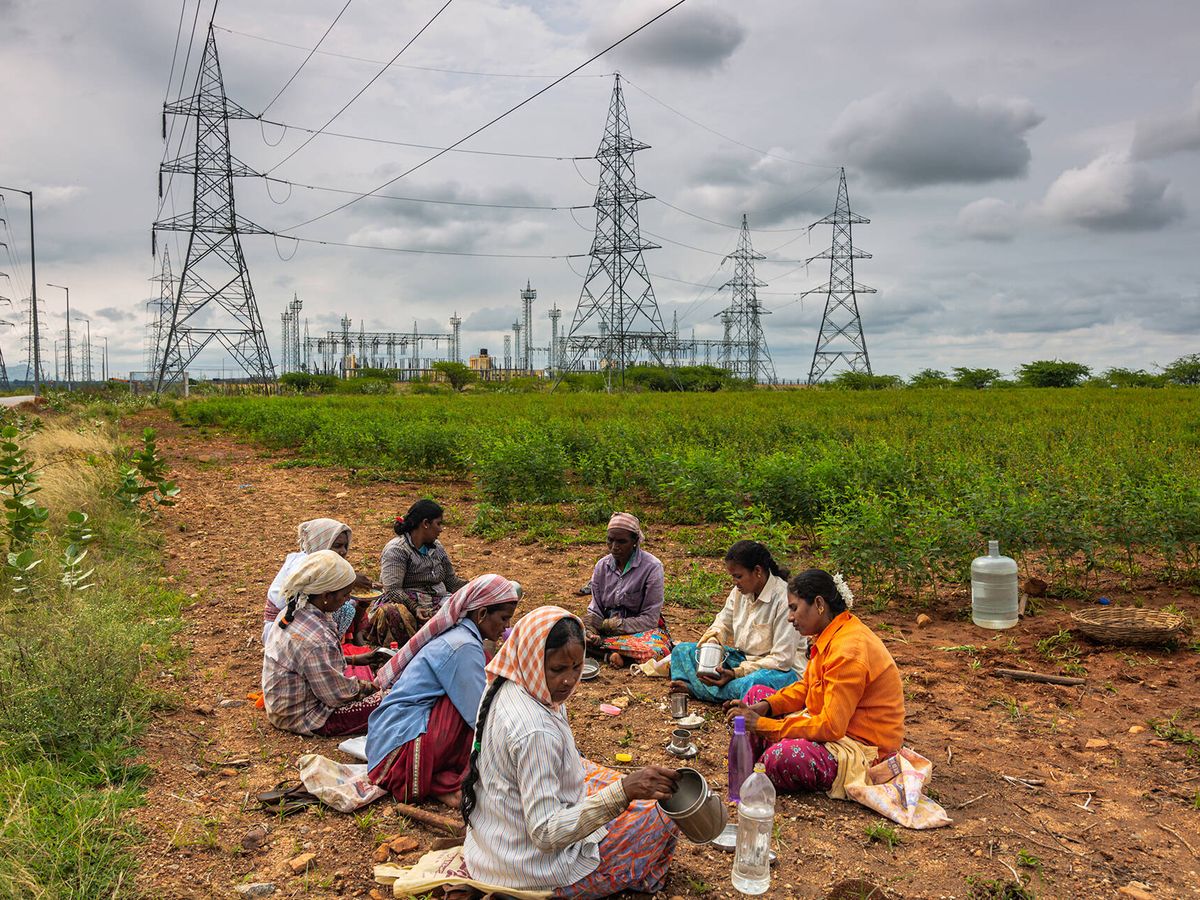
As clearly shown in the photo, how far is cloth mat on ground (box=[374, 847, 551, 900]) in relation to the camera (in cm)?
310

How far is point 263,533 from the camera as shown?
1084cm

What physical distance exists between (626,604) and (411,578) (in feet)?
5.76

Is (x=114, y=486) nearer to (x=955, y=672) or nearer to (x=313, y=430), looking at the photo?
(x=313, y=430)

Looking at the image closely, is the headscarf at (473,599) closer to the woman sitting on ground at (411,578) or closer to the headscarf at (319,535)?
the headscarf at (319,535)

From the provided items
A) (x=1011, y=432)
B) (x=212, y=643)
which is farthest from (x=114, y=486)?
(x=1011, y=432)

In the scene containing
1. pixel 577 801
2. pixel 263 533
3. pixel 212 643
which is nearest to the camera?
pixel 577 801

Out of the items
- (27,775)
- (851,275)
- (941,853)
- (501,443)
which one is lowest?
(941,853)

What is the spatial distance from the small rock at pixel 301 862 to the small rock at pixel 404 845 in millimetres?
328

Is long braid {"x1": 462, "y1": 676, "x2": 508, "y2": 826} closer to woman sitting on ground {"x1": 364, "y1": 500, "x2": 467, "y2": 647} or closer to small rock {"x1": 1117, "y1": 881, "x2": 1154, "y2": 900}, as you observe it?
small rock {"x1": 1117, "y1": 881, "x2": 1154, "y2": 900}

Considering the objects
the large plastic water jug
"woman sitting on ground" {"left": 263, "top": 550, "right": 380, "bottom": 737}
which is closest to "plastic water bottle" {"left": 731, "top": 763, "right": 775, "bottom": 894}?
"woman sitting on ground" {"left": 263, "top": 550, "right": 380, "bottom": 737}

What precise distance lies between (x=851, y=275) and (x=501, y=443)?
41.9 metres

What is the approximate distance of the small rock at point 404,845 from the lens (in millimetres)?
3668

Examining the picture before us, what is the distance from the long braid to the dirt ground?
2.11 feet

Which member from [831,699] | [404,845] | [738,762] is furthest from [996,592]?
[404,845]
